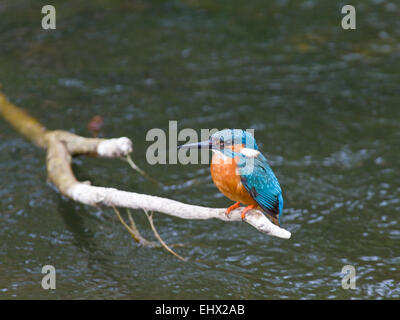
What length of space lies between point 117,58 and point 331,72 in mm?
2768

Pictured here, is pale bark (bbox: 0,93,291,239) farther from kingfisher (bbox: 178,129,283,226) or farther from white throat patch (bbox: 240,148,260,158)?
white throat patch (bbox: 240,148,260,158)

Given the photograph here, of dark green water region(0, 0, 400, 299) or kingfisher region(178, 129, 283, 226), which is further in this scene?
dark green water region(0, 0, 400, 299)

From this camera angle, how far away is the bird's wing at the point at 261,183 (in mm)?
3338

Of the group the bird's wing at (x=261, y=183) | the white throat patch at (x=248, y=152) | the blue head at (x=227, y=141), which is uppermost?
the blue head at (x=227, y=141)

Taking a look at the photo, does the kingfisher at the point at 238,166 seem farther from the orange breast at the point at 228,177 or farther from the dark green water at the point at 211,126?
the dark green water at the point at 211,126

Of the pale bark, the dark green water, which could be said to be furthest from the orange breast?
the dark green water

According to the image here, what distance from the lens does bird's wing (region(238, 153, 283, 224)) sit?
3.34m

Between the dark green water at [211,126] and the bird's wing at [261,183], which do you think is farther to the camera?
the dark green water at [211,126]

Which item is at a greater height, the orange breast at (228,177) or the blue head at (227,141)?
the blue head at (227,141)

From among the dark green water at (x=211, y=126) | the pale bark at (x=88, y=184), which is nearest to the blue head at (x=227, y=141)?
the pale bark at (x=88, y=184)

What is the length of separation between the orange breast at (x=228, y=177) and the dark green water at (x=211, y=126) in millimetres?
1006

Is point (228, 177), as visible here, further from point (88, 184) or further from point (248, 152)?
point (88, 184)
